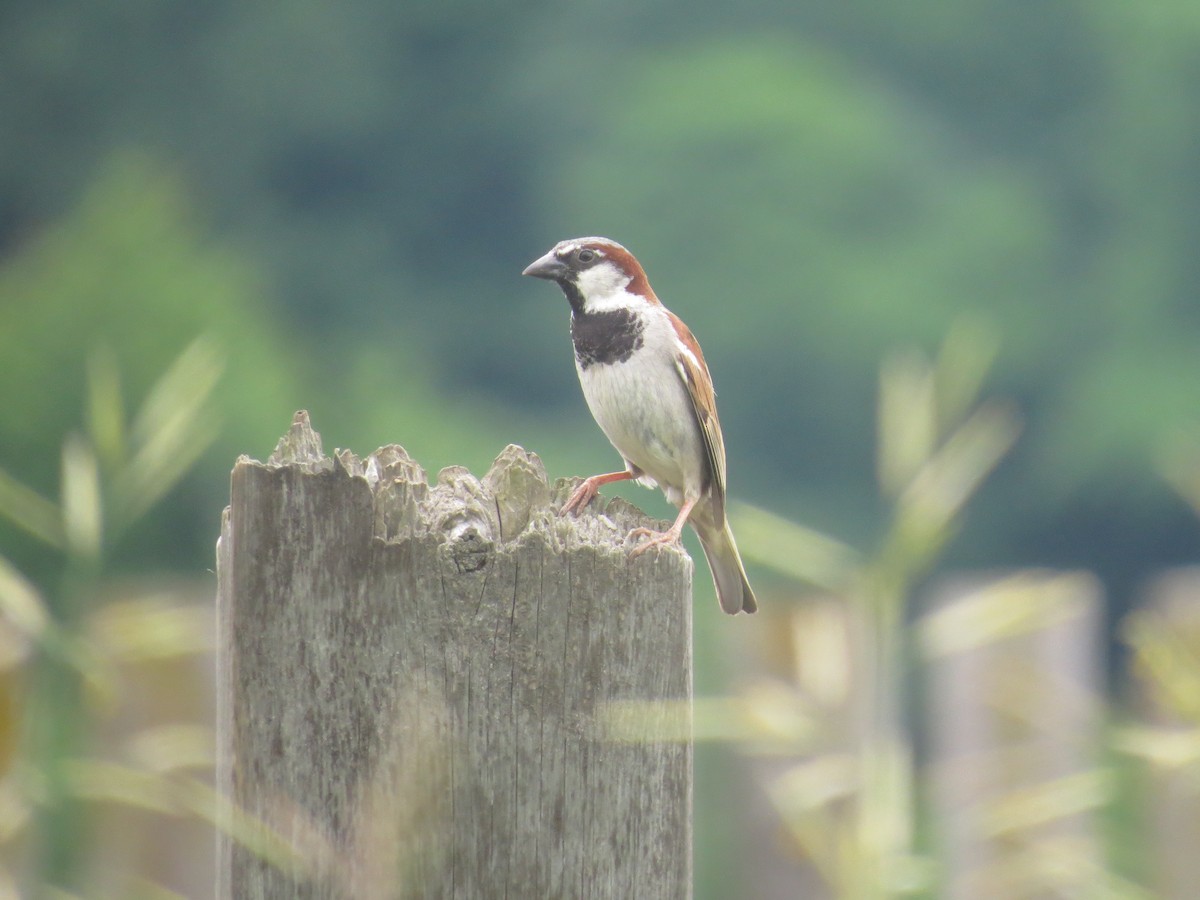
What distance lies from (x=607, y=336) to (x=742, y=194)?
1752 centimetres

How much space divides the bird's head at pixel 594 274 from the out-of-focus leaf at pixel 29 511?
1468mm

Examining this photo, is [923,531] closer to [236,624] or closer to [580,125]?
[236,624]

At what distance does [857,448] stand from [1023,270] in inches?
127

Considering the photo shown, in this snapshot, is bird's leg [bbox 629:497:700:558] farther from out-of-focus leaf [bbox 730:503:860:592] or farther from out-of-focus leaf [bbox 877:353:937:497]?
out-of-focus leaf [bbox 877:353:937:497]

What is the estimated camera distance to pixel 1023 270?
20.2m

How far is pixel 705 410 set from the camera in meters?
3.66

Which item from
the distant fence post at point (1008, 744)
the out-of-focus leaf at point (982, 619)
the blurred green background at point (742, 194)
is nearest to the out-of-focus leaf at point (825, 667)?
the out-of-focus leaf at point (982, 619)

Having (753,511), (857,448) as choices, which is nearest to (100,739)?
(753,511)

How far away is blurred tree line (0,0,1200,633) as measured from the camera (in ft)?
63.2

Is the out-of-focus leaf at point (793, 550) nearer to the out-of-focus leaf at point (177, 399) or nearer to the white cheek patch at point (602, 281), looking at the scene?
the out-of-focus leaf at point (177, 399)

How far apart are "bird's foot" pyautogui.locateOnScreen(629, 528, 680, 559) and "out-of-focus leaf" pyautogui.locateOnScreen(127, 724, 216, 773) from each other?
113 cm

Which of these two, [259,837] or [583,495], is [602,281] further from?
[259,837]

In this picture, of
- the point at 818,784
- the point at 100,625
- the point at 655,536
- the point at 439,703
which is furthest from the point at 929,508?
the point at 100,625

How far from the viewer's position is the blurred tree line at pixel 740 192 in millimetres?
19266
